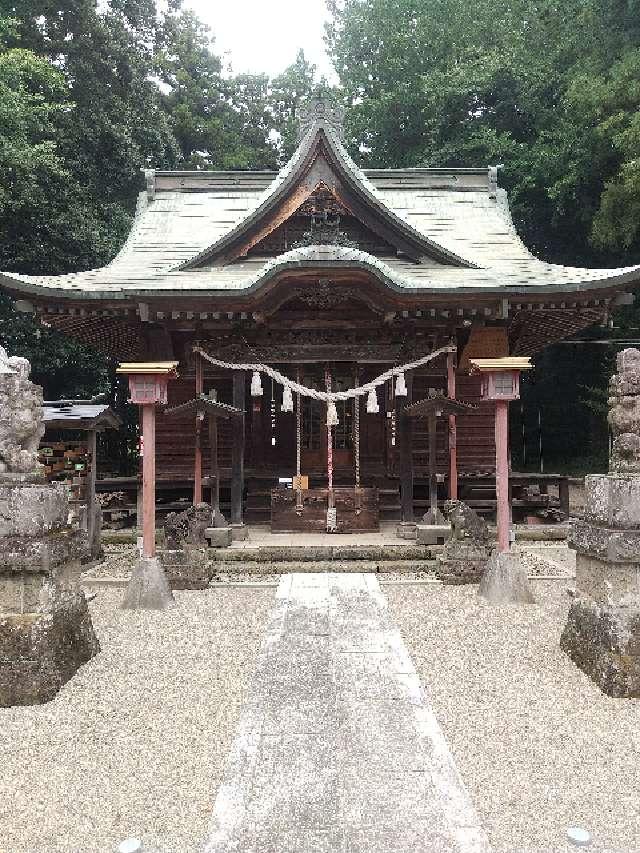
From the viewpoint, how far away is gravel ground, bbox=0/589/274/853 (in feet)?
9.26

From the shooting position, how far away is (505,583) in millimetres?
6816

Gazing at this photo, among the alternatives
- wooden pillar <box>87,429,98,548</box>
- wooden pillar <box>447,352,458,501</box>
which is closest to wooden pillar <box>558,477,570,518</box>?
wooden pillar <box>447,352,458,501</box>

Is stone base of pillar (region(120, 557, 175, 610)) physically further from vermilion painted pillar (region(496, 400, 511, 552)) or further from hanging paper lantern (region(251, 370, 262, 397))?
vermilion painted pillar (region(496, 400, 511, 552))

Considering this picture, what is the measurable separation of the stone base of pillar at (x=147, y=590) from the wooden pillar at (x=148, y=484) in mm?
254

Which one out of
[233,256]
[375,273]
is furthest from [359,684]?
[233,256]

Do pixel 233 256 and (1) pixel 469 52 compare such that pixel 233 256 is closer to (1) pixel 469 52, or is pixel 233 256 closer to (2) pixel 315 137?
(2) pixel 315 137

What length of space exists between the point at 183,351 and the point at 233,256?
7.99 ft

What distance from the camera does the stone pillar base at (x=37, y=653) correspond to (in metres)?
4.29

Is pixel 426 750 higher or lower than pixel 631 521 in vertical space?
lower

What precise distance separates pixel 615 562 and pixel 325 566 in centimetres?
479

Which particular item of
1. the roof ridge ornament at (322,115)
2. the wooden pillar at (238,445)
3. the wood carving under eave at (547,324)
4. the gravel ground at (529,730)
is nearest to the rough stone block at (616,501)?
the gravel ground at (529,730)

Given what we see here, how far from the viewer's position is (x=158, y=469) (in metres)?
11.8

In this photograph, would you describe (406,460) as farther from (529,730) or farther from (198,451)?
(529,730)

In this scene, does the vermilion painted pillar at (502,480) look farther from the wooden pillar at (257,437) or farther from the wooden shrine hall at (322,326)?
the wooden pillar at (257,437)
